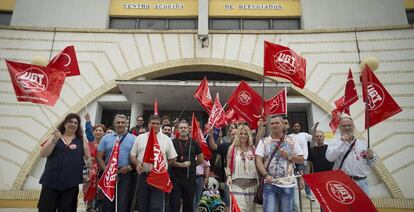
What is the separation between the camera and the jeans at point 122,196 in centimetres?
442

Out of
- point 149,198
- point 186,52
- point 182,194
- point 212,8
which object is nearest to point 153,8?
point 212,8

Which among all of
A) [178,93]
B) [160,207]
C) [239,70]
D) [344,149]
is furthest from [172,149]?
[239,70]

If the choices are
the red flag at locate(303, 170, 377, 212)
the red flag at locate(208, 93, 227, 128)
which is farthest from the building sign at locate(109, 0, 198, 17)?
the red flag at locate(303, 170, 377, 212)

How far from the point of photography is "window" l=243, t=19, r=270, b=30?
11.9 meters

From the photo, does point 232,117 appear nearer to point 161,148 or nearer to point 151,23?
point 161,148

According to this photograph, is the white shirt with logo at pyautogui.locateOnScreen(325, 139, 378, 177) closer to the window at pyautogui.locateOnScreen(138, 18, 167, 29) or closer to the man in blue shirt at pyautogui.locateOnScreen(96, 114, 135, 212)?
the man in blue shirt at pyautogui.locateOnScreen(96, 114, 135, 212)

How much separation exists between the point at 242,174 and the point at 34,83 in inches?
162

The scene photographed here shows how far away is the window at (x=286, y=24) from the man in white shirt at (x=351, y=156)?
8314 mm

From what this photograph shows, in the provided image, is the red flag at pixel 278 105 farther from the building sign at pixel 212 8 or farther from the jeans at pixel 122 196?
the building sign at pixel 212 8

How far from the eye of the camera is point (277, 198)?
13.3 feet

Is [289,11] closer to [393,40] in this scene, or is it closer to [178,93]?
[393,40]

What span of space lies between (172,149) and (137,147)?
54 centimetres

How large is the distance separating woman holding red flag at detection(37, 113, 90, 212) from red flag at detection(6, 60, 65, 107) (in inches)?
63.0

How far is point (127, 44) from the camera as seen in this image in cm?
1130
